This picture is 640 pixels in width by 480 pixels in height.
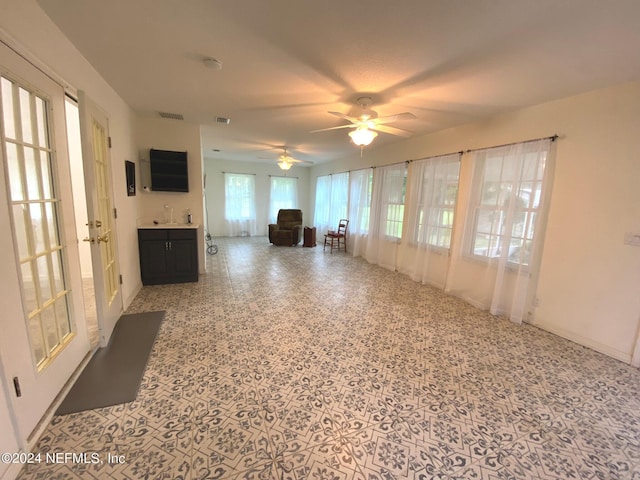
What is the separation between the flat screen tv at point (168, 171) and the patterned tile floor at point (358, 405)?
183cm

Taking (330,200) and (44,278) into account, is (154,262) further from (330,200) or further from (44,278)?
(330,200)

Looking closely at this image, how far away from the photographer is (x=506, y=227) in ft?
10.4

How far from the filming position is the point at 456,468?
1391 mm

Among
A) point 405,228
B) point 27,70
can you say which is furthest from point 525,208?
point 27,70

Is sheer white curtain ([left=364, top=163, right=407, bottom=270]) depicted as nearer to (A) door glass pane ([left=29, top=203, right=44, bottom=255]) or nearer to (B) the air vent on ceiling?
(B) the air vent on ceiling


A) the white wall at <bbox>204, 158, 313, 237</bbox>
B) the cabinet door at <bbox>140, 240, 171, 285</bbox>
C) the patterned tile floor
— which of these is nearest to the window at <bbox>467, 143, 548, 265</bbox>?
the patterned tile floor

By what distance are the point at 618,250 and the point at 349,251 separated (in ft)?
15.7

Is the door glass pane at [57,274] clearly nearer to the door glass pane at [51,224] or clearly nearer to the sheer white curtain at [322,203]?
the door glass pane at [51,224]

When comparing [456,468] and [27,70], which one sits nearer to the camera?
[456,468]

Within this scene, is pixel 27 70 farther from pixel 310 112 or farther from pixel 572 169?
pixel 572 169

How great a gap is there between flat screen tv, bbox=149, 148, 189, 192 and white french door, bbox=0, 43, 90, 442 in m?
2.19

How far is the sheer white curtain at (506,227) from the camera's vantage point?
9.66ft

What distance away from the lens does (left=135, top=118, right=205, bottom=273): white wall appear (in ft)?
13.0

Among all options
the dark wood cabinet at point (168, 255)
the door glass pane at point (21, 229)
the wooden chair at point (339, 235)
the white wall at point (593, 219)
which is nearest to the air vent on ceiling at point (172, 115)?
the dark wood cabinet at point (168, 255)
